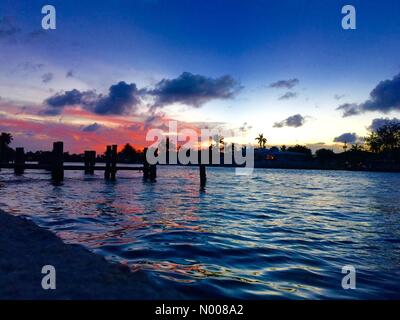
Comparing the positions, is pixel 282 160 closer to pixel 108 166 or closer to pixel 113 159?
pixel 113 159

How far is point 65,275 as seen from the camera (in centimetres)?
363

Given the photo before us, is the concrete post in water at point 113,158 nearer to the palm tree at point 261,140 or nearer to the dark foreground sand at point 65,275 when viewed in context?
the dark foreground sand at point 65,275

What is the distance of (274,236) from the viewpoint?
25.0 ft

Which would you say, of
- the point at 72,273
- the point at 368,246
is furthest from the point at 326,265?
the point at 72,273

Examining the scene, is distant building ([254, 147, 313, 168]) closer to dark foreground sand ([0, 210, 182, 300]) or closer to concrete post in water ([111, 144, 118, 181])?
concrete post in water ([111, 144, 118, 181])

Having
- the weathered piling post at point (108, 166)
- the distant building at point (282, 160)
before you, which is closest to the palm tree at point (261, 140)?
the distant building at point (282, 160)

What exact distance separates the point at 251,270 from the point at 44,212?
7.24 meters

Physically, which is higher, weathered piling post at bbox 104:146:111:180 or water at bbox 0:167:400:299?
weathered piling post at bbox 104:146:111:180

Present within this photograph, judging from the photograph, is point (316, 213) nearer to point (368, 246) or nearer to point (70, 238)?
point (368, 246)

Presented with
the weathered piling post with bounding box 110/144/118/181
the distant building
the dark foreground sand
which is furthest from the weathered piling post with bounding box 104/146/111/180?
the distant building

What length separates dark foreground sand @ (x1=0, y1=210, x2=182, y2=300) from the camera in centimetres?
313

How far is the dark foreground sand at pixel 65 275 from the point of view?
3133 mm

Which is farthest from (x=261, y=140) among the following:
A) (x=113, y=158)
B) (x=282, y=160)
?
(x=113, y=158)
